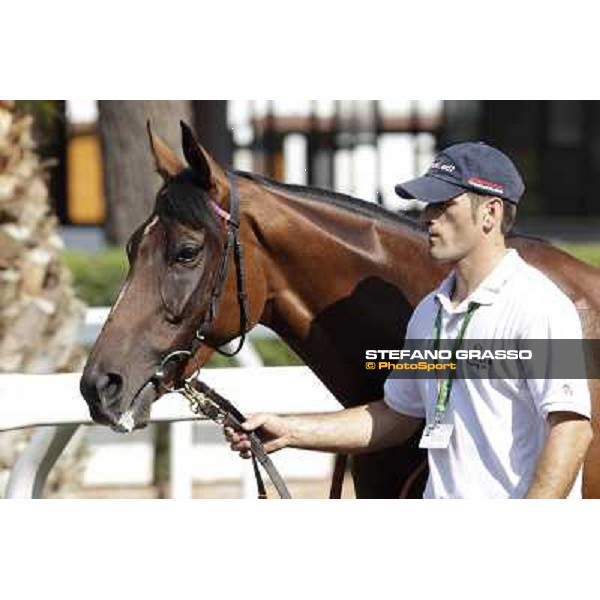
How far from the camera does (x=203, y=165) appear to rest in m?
4.25

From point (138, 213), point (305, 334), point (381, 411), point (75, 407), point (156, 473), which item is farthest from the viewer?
point (156, 473)

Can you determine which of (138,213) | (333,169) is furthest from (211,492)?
(333,169)

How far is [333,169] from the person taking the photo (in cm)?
532

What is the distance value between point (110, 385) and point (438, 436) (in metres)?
0.77

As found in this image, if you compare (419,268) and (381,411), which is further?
(419,268)

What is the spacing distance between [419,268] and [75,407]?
43.2 inches

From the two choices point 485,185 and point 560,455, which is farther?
point 485,185

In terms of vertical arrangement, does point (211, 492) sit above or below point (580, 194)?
below

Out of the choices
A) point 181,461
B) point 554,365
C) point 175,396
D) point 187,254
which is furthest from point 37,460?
point 554,365

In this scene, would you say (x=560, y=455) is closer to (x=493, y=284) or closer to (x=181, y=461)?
(x=493, y=284)

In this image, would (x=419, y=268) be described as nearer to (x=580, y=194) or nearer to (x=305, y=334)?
Answer: (x=305, y=334)

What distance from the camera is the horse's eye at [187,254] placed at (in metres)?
4.21

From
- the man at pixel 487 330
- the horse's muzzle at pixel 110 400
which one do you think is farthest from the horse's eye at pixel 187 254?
the man at pixel 487 330

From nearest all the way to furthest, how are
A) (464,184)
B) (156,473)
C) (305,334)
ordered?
1. (464,184)
2. (305,334)
3. (156,473)
